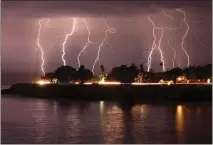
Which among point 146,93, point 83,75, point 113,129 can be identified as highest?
point 83,75

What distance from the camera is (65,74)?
110688 mm

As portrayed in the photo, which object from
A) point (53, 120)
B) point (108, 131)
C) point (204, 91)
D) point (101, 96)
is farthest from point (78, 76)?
point (108, 131)

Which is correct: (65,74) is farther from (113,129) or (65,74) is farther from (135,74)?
(113,129)

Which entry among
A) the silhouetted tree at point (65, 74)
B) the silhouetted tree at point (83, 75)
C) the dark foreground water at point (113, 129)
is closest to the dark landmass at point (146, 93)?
the dark foreground water at point (113, 129)

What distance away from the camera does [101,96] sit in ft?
203

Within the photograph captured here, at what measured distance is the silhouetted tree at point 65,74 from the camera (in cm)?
10869

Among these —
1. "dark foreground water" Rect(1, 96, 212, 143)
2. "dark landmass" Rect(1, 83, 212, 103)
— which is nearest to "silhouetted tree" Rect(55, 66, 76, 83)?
"dark landmass" Rect(1, 83, 212, 103)

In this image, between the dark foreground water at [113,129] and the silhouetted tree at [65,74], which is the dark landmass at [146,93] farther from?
the silhouetted tree at [65,74]

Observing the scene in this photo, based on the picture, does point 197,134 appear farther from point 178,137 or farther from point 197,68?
point 197,68

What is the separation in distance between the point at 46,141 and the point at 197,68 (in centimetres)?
8011

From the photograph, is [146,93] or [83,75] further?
[83,75]

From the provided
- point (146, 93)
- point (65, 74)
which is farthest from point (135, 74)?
point (146, 93)

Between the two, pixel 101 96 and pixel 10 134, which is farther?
pixel 101 96

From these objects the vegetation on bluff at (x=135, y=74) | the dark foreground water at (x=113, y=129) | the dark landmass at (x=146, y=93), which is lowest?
the dark foreground water at (x=113, y=129)
